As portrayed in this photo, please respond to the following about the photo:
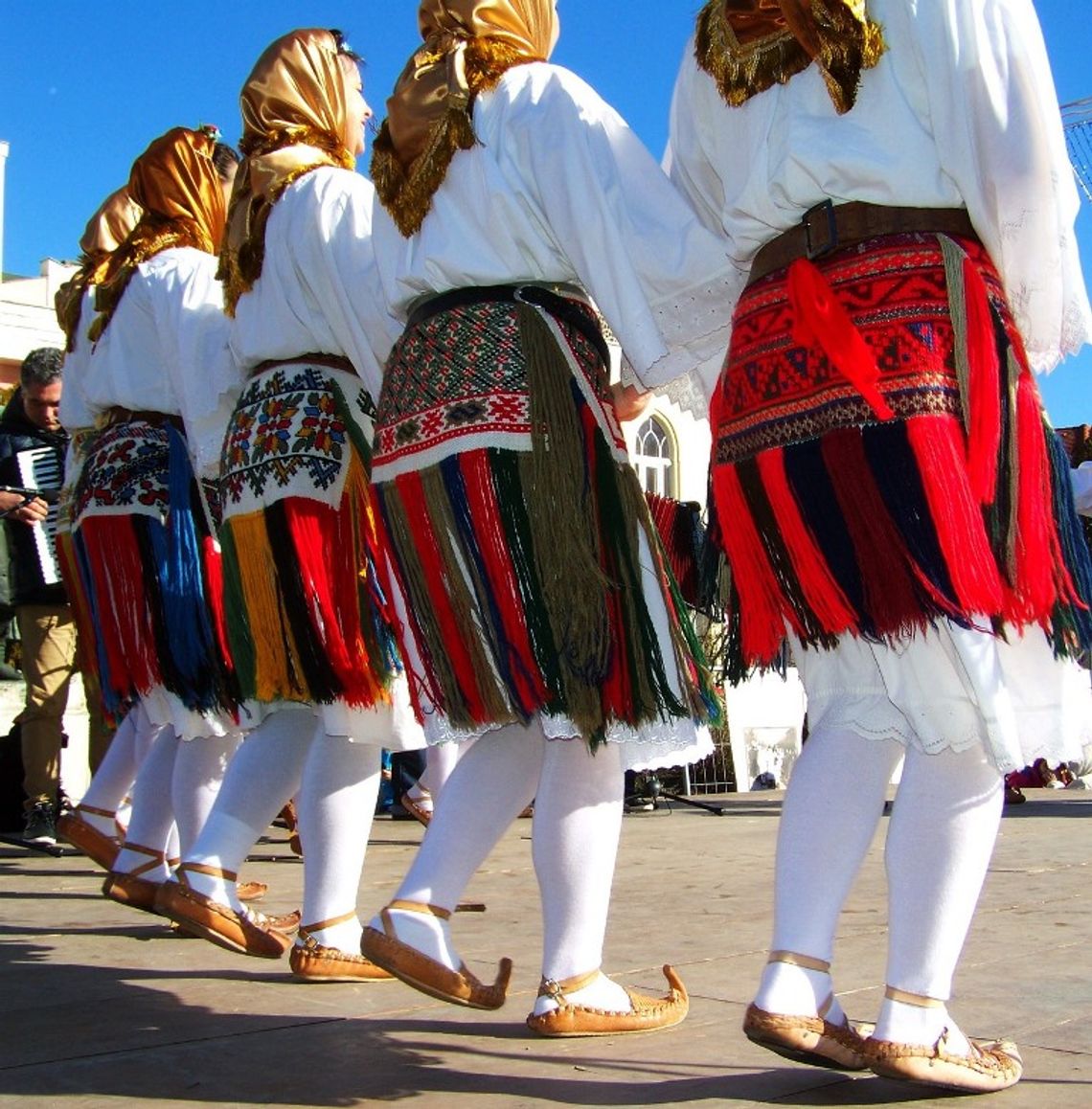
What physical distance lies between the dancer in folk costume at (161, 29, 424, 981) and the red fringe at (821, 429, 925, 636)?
48.6 inches

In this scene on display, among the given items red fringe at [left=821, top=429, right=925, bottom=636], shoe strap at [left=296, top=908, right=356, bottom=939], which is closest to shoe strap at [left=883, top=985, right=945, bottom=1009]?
red fringe at [left=821, top=429, right=925, bottom=636]

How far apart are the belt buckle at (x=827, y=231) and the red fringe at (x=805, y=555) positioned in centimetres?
30

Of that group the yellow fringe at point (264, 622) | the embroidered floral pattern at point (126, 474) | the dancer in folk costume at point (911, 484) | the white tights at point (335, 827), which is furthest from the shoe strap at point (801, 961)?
the embroidered floral pattern at point (126, 474)

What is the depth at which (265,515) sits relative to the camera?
10.2 ft

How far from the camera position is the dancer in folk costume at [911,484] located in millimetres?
1987

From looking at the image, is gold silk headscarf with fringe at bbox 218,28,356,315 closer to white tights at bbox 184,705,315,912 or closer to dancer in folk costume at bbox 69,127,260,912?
dancer in folk costume at bbox 69,127,260,912

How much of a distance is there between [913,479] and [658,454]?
1848 centimetres

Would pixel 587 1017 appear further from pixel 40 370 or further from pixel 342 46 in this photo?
pixel 40 370

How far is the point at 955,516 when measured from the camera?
78.2 inches

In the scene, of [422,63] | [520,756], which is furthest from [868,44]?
[520,756]

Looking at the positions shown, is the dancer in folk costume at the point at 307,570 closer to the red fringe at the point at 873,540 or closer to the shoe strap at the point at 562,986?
the shoe strap at the point at 562,986

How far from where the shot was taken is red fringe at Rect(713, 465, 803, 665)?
2.21 m

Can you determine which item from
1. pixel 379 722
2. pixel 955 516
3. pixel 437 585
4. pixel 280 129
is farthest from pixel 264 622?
pixel 955 516

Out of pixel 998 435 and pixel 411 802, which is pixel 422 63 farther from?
pixel 411 802
